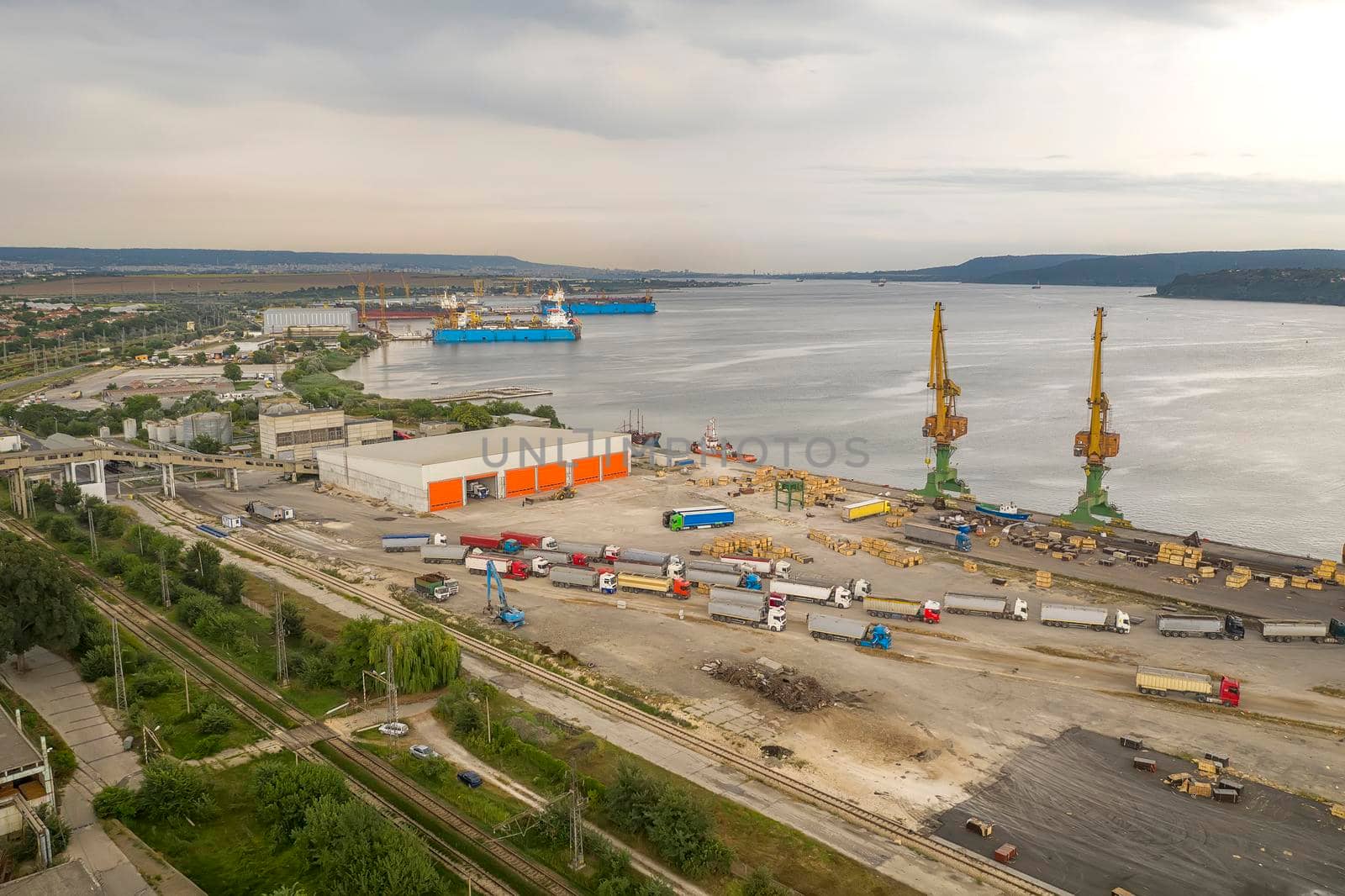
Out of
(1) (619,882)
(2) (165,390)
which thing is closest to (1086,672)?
(1) (619,882)

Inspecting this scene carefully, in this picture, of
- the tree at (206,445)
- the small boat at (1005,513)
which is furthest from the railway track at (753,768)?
the tree at (206,445)

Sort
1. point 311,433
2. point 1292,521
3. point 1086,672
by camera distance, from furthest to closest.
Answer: point 311,433 → point 1292,521 → point 1086,672

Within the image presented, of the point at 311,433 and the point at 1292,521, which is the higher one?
the point at 311,433

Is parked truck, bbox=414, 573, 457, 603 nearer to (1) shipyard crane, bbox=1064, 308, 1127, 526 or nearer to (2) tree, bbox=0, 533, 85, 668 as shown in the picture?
(2) tree, bbox=0, 533, 85, 668

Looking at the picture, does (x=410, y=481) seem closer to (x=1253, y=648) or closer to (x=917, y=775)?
(x=917, y=775)

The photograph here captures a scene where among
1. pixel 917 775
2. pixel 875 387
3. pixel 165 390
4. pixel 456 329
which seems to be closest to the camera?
pixel 917 775

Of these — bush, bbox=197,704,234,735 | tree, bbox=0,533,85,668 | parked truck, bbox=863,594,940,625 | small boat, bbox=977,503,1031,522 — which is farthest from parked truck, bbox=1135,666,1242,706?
tree, bbox=0,533,85,668

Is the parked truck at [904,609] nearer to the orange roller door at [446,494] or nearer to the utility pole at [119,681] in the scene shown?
the utility pole at [119,681]

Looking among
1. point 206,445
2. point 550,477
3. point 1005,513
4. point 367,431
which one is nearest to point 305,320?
point 206,445
